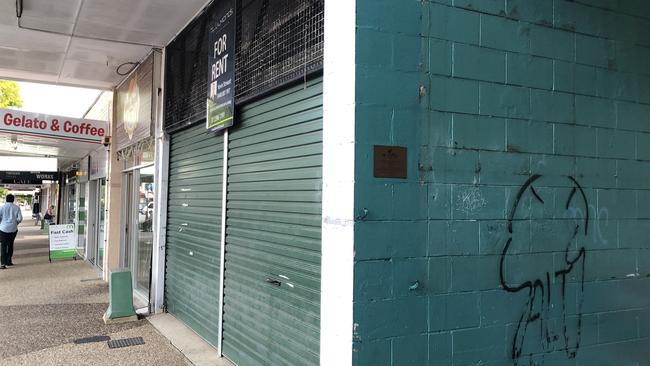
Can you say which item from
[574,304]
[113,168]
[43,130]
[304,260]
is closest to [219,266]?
[304,260]

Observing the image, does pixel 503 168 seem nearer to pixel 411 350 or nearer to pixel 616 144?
pixel 616 144

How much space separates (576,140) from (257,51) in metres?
2.95

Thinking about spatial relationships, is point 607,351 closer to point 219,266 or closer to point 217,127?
point 219,266

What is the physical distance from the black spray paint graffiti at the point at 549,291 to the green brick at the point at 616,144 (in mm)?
386

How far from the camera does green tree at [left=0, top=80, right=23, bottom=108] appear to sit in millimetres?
20297

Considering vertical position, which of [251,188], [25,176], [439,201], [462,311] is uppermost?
[25,176]

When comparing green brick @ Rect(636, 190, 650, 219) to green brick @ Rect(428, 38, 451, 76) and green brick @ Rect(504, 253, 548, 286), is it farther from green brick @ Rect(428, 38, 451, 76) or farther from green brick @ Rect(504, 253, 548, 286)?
green brick @ Rect(428, 38, 451, 76)

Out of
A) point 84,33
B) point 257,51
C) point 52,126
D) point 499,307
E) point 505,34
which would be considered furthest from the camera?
point 52,126

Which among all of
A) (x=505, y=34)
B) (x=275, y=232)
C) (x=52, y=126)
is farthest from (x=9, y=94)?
(x=505, y=34)

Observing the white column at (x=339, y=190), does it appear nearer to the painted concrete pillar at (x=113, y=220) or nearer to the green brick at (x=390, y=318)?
the green brick at (x=390, y=318)

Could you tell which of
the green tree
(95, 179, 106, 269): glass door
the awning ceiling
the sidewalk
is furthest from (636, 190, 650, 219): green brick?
the green tree

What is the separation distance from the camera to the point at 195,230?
6.56m

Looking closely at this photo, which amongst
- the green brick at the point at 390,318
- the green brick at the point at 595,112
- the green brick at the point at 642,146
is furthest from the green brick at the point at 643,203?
the green brick at the point at 390,318

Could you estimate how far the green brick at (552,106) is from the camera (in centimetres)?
344
